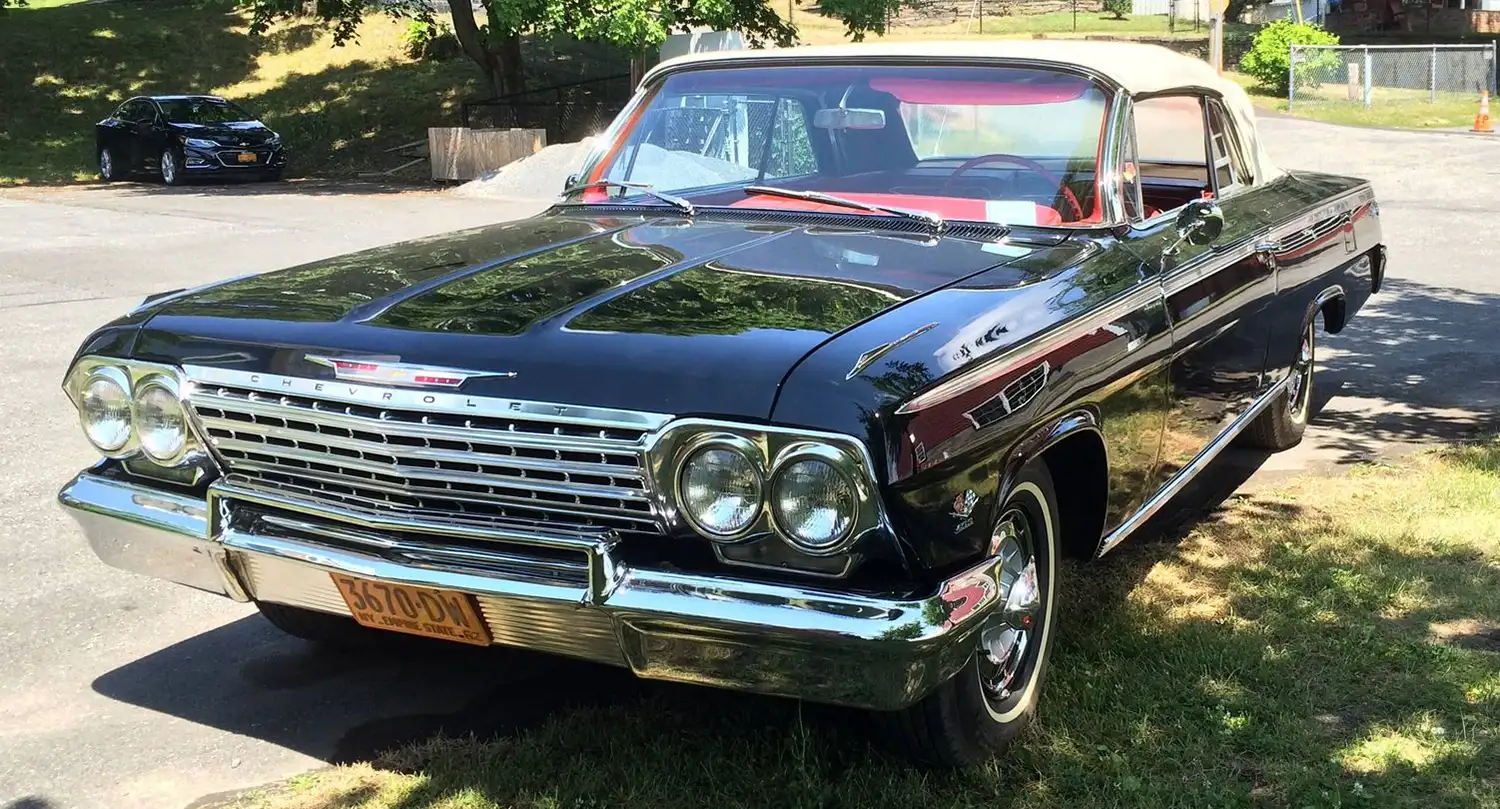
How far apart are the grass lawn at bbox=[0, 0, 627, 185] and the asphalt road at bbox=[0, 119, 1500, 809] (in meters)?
12.5

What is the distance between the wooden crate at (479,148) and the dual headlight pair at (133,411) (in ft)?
57.7

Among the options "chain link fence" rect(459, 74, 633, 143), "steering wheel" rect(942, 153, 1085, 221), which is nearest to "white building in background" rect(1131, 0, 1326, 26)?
"chain link fence" rect(459, 74, 633, 143)

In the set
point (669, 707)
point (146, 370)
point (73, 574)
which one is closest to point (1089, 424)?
point (669, 707)

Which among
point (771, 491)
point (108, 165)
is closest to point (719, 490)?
point (771, 491)

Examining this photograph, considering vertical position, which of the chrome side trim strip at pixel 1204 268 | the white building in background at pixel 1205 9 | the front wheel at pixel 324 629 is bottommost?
the front wheel at pixel 324 629

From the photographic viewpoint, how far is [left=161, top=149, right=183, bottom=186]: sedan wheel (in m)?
22.3

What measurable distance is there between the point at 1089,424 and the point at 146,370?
2315mm

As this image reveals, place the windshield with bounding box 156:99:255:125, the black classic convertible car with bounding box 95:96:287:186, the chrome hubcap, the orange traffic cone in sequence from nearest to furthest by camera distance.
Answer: the chrome hubcap → the black classic convertible car with bounding box 95:96:287:186 → the windshield with bounding box 156:99:255:125 → the orange traffic cone

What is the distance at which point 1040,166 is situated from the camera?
4.17m

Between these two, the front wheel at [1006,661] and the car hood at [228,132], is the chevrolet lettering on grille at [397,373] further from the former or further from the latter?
the car hood at [228,132]

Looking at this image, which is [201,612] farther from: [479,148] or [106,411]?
[479,148]

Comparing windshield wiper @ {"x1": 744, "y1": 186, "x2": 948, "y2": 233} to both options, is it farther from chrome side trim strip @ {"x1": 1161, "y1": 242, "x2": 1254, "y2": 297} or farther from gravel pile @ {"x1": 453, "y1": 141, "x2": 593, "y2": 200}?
gravel pile @ {"x1": 453, "y1": 141, "x2": 593, "y2": 200}

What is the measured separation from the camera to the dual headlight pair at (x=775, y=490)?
2.77 meters

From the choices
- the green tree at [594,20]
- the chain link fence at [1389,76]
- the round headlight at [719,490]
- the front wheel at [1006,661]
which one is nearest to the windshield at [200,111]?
the green tree at [594,20]
